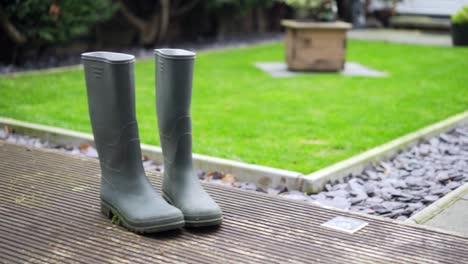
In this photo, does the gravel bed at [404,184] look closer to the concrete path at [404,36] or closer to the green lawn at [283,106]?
the green lawn at [283,106]

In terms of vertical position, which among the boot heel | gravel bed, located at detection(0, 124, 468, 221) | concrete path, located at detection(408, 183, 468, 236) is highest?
the boot heel

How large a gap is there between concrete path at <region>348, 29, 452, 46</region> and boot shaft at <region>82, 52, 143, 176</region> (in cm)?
950

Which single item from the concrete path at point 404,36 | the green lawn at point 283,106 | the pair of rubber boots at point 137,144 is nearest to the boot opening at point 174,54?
the pair of rubber boots at point 137,144

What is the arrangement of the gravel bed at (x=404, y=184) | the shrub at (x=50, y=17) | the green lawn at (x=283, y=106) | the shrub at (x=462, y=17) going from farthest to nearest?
1. the shrub at (x=462, y=17)
2. the shrub at (x=50, y=17)
3. the green lawn at (x=283, y=106)
4. the gravel bed at (x=404, y=184)

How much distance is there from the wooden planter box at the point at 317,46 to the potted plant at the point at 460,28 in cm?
357

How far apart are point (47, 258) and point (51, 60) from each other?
22.0ft

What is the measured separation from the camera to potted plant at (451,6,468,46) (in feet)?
35.2

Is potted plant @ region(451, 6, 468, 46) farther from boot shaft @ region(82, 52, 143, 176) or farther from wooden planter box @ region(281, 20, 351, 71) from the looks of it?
boot shaft @ region(82, 52, 143, 176)

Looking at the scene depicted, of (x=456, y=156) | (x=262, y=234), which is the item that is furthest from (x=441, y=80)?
(x=262, y=234)

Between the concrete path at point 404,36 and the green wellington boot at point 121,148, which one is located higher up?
the green wellington boot at point 121,148

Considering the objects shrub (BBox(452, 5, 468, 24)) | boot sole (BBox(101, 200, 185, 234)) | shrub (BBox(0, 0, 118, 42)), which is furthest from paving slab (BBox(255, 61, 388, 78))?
boot sole (BBox(101, 200, 185, 234))

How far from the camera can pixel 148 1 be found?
10539mm

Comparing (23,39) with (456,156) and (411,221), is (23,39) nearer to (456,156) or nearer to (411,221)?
(456,156)

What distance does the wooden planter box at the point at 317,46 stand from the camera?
26.2ft
